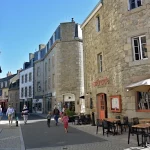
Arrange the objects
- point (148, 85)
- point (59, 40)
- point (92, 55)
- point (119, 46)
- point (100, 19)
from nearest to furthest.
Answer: point (148, 85)
point (119, 46)
point (100, 19)
point (92, 55)
point (59, 40)

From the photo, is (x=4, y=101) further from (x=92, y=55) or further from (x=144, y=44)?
(x=144, y=44)

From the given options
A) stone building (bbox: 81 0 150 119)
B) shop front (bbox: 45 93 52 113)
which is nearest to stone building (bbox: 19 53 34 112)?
shop front (bbox: 45 93 52 113)

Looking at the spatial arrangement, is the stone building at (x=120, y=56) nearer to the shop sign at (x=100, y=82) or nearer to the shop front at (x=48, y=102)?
the shop sign at (x=100, y=82)

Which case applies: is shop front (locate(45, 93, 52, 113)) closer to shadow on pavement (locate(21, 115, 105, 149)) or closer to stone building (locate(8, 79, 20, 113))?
stone building (locate(8, 79, 20, 113))

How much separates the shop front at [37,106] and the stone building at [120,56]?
19.0 m

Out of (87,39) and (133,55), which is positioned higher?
(87,39)

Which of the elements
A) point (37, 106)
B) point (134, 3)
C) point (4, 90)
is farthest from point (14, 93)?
point (134, 3)

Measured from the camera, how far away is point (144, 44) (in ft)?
32.7

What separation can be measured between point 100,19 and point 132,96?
5912 millimetres

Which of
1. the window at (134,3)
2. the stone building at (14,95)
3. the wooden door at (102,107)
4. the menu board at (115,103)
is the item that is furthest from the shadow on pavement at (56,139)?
the stone building at (14,95)

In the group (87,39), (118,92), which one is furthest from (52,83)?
(118,92)

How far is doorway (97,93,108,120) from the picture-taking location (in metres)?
12.8

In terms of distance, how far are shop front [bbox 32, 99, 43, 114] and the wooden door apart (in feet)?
64.7

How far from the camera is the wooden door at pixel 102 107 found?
1281cm
